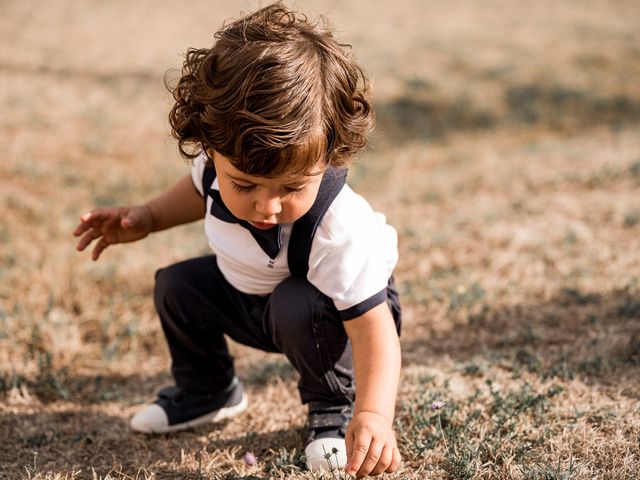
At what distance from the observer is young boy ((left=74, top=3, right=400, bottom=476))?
2135mm

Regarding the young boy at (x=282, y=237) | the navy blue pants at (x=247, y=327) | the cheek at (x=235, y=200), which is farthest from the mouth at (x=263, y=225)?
the navy blue pants at (x=247, y=327)

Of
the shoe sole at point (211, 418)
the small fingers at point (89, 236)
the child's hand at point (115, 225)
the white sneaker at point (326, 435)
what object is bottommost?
the shoe sole at point (211, 418)

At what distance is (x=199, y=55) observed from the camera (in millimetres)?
2426

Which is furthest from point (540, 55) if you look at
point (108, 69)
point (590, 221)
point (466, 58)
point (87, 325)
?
point (87, 325)

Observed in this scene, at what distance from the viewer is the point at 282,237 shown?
8.27 feet

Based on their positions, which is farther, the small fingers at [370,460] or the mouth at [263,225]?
the mouth at [263,225]

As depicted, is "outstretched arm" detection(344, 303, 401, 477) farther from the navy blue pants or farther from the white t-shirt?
the navy blue pants

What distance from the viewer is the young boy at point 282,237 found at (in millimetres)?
2135

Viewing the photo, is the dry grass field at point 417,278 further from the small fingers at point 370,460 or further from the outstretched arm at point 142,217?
the outstretched arm at point 142,217

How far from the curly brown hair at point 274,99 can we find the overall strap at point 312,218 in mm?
63

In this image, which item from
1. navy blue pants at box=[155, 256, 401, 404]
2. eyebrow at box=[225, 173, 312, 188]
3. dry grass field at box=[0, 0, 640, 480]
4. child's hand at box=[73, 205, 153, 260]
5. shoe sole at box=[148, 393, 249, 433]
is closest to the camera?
eyebrow at box=[225, 173, 312, 188]

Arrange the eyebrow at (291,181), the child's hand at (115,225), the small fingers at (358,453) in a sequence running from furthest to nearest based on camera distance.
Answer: the child's hand at (115,225) → the eyebrow at (291,181) → the small fingers at (358,453)

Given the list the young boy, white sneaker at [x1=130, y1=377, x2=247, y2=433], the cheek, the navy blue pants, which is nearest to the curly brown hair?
the young boy

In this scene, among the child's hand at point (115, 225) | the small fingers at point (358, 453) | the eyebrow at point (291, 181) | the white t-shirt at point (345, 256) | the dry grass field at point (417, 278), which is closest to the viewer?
the small fingers at point (358, 453)
